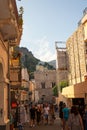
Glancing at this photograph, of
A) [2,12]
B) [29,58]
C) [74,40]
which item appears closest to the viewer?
[2,12]

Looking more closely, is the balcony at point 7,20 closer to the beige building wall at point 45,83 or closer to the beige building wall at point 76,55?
the beige building wall at point 76,55

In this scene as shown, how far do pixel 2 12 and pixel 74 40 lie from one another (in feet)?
95.2

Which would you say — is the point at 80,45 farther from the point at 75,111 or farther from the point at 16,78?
the point at 75,111

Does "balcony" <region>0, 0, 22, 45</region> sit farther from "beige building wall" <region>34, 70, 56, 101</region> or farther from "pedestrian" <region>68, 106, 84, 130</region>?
"beige building wall" <region>34, 70, 56, 101</region>

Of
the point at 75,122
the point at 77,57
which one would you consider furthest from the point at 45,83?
the point at 75,122

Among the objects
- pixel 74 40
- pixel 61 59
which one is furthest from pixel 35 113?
pixel 61 59

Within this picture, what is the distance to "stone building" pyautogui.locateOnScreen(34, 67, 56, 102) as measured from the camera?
70.4m

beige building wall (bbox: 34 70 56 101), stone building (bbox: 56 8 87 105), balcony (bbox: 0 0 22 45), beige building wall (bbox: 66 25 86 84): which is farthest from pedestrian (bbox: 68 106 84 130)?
beige building wall (bbox: 34 70 56 101)

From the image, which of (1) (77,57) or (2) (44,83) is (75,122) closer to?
(1) (77,57)

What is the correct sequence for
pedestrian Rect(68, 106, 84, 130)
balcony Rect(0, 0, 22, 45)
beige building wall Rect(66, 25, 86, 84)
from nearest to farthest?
balcony Rect(0, 0, 22, 45) < pedestrian Rect(68, 106, 84, 130) < beige building wall Rect(66, 25, 86, 84)

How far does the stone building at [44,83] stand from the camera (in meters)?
70.4

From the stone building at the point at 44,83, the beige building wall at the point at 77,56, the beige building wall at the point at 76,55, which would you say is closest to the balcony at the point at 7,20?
the beige building wall at the point at 77,56

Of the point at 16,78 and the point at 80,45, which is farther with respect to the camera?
the point at 80,45

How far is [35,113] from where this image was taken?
71.9 feet
